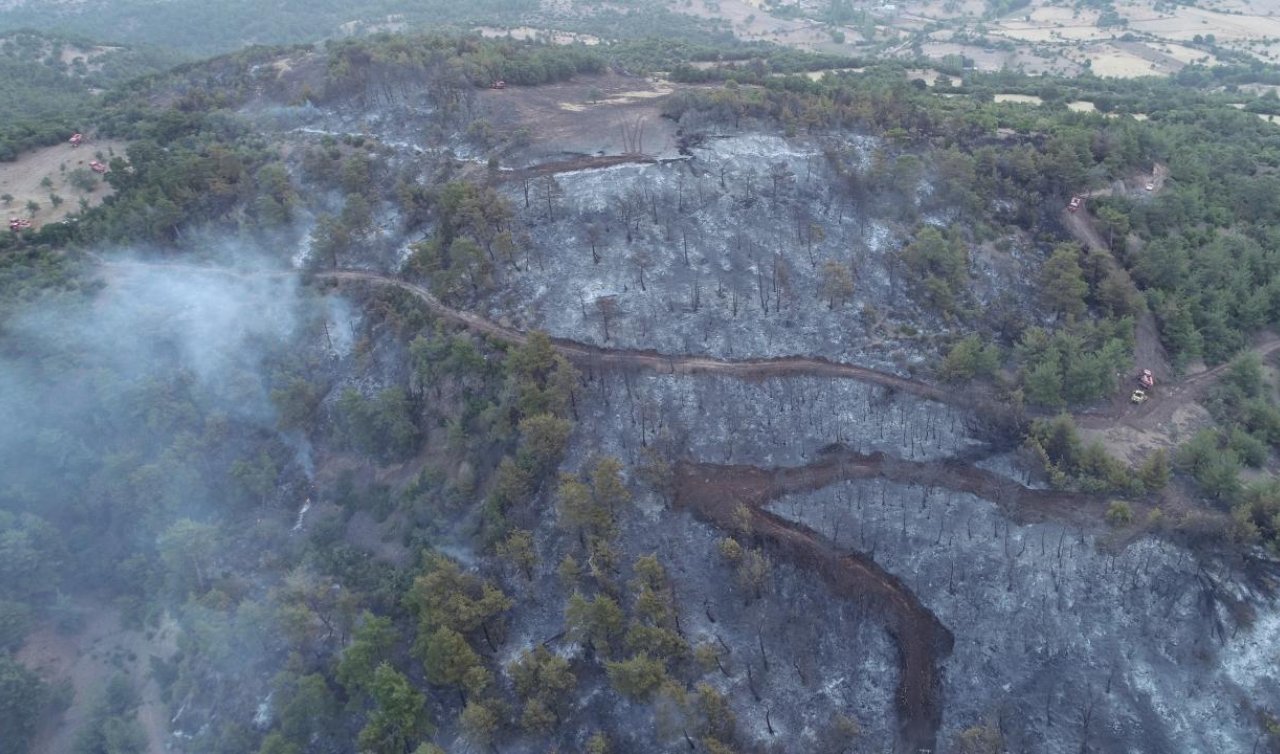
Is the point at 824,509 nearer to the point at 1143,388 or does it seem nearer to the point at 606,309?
the point at 606,309

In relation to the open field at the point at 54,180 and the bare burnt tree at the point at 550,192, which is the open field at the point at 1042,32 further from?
the open field at the point at 54,180

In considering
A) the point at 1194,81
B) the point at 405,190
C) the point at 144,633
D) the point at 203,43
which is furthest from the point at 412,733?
the point at 203,43

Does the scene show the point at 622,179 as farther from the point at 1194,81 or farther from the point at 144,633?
the point at 1194,81

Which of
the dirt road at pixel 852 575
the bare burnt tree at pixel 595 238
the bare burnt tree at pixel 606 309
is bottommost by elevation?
the dirt road at pixel 852 575

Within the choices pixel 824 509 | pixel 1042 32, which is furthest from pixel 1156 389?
pixel 1042 32

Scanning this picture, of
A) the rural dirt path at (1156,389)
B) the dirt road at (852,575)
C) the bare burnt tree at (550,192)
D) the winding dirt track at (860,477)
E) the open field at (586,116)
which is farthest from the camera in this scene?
the open field at (586,116)

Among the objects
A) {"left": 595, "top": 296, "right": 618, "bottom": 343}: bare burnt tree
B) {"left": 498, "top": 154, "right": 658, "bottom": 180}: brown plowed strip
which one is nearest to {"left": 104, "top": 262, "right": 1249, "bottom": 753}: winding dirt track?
{"left": 595, "top": 296, "right": 618, "bottom": 343}: bare burnt tree

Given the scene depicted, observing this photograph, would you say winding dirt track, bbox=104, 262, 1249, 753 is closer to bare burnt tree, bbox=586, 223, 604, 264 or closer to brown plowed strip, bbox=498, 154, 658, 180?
bare burnt tree, bbox=586, 223, 604, 264

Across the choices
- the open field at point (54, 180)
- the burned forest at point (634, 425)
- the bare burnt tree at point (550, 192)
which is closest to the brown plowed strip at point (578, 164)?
the burned forest at point (634, 425)

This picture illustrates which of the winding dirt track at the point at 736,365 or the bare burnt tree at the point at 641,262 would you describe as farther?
the bare burnt tree at the point at 641,262

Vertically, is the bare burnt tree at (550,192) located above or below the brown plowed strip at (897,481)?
above
